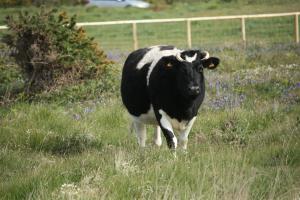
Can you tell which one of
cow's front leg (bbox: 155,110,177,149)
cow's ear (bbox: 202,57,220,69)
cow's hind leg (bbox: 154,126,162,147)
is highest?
cow's ear (bbox: 202,57,220,69)

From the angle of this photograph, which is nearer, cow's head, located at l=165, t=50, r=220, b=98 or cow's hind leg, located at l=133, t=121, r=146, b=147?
cow's head, located at l=165, t=50, r=220, b=98

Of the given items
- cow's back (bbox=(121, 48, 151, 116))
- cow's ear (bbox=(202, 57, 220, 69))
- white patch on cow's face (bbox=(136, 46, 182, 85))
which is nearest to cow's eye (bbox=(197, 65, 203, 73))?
cow's ear (bbox=(202, 57, 220, 69))

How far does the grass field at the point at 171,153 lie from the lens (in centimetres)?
694

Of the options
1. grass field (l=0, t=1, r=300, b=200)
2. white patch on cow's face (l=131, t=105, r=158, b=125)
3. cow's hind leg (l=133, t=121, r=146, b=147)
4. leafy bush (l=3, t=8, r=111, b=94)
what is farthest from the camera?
leafy bush (l=3, t=8, r=111, b=94)

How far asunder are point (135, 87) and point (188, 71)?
4.40ft

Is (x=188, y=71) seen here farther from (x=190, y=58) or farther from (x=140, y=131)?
(x=140, y=131)

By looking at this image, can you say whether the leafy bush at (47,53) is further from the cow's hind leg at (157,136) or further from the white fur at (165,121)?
the white fur at (165,121)

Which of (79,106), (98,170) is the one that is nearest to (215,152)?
(98,170)

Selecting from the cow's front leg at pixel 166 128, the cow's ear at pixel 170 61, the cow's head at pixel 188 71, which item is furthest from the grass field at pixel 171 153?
the cow's ear at pixel 170 61

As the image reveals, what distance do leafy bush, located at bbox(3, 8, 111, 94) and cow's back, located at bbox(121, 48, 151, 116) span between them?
442 cm

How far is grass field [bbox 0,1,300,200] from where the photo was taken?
22.8ft

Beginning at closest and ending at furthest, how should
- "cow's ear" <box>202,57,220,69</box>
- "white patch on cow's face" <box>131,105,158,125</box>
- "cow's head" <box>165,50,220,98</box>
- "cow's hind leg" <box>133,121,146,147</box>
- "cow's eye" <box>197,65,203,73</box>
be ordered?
"cow's head" <box>165,50,220,98</box>
"cow's eye" <box>197,65,203,73</box>
"cow's ear" <box>202,57,220,69</box>
"white patch on cow's face" <box>131,105,158,125</box>
"cow's hind leg" <box>133,121,146,147</box>

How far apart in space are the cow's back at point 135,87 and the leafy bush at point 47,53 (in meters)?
4.42

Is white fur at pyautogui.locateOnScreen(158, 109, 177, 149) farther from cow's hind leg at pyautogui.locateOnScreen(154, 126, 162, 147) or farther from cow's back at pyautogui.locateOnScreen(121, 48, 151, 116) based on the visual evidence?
cow's hind leg at pyautogui.locateOnScreen(154, 126, 162, 147)
